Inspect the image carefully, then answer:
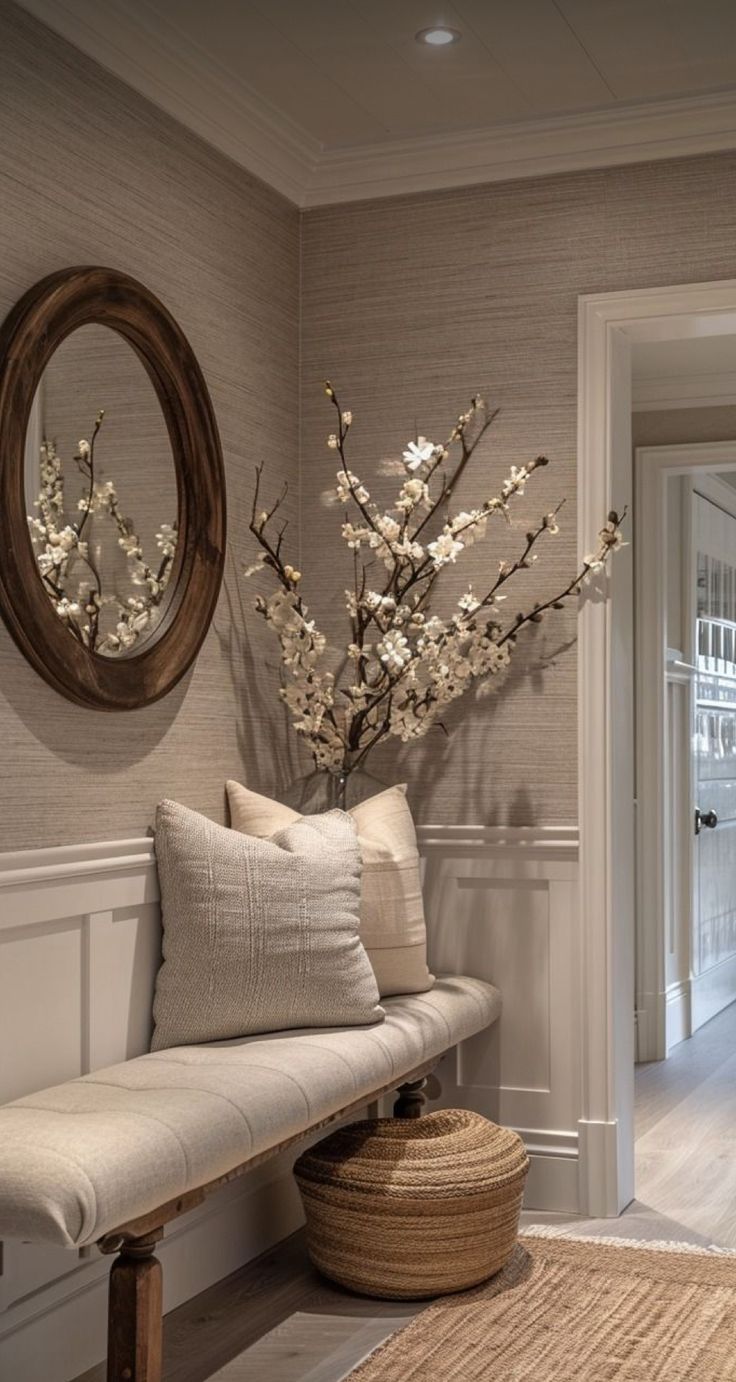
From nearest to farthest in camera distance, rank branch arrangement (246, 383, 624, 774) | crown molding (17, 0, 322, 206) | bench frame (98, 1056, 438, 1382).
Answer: bench frame (98, 1056, 438, 1382) → crown molding (17, 0, 322, 206) → branch arrangement (246, 383, 624, 774)

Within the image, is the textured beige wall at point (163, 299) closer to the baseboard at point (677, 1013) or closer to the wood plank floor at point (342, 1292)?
the wood plank floor at point (342, 1292)

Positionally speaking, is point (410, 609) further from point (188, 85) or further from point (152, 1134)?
point (152, 1134)

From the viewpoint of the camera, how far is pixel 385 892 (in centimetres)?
341

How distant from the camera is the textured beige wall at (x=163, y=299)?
2709mm

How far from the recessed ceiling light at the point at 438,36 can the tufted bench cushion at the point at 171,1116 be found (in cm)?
206

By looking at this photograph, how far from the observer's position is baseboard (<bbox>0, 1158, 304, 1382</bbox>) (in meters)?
2.61

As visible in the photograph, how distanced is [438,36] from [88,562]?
133cm

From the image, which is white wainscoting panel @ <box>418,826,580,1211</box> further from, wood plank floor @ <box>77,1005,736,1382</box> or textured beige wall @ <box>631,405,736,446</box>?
textured beige wall @ <box>631,405,736,446</box>

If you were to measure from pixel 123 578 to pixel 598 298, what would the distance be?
1415 millimetres

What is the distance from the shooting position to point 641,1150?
13.9 feet

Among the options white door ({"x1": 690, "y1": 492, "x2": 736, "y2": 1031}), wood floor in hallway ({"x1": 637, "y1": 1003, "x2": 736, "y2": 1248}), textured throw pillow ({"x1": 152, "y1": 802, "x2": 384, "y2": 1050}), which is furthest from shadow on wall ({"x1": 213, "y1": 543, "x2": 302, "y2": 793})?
white door ({"x1": 690, "y1": 492, "x2": 736, "y2": 1031})

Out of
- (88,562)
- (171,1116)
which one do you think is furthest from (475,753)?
(171,1116)

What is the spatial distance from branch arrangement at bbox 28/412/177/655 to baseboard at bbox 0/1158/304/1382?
46.9 inches

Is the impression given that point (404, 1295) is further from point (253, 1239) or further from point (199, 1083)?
point (199, 1083)
